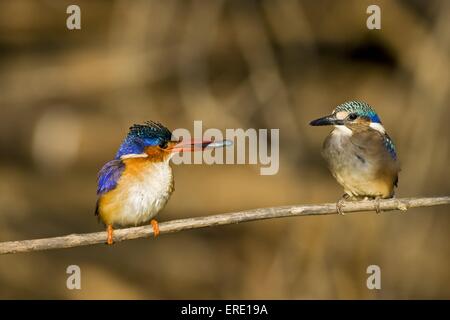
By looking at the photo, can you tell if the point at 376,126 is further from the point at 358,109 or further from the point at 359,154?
the point at 359,154

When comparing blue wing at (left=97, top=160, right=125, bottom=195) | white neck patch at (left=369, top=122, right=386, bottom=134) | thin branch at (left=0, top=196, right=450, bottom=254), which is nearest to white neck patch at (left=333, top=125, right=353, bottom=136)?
white neck patch at (left=369, top=122, right=386, bottom=134)

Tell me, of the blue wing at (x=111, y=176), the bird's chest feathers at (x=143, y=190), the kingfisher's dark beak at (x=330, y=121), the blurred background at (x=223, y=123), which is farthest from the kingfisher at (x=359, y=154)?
the blurred background at (x=223, y=123)

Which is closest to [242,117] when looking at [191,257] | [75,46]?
[191,257]

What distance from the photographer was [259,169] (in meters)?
9.22

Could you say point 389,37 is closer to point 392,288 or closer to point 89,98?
point 392,288

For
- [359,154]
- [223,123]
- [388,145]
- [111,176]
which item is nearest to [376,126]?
[388,145]

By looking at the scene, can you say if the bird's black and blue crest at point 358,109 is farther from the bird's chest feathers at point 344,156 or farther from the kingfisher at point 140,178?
the kingfisher at point 140,178

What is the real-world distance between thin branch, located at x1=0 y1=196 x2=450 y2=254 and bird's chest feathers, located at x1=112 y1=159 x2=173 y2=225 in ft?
0.84

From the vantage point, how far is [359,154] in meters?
4.43

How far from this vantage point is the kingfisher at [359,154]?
4.35 m

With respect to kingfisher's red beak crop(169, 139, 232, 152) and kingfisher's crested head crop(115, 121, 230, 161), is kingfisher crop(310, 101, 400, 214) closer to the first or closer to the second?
kingfisher's red beak crop(169, 139, 232, 152)

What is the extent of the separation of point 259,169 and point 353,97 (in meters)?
1.14

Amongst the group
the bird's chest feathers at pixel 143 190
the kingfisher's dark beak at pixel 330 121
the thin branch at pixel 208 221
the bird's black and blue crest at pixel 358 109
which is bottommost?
the thin branch at pixel 208 221

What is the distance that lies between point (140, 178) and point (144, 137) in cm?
20
